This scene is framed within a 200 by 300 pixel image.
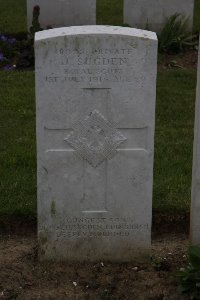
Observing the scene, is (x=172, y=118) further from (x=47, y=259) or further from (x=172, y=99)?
(x=47, y=259)

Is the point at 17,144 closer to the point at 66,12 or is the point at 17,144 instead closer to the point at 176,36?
the point at 176,36

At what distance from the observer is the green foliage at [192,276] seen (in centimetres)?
413

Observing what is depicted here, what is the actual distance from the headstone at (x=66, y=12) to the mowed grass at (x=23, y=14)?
0.58m

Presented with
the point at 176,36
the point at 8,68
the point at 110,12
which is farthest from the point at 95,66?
the point at 110,12

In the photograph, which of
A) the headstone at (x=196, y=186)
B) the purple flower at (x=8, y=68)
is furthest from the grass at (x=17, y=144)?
the headstone at (x=196, y=186)

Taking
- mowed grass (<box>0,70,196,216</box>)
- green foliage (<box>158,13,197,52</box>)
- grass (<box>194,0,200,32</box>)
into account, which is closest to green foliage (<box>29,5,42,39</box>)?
mowed grass (<box>0,70,196,216</box>)

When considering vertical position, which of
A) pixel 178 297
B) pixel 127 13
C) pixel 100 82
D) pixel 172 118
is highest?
pixel 127 13

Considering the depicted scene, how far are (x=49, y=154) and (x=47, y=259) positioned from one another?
0.74m

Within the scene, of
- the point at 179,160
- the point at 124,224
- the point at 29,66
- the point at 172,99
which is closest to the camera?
the point at 124,224

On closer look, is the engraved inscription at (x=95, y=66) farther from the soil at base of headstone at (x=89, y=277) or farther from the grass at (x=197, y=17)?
the grass at (x=197, y=17)

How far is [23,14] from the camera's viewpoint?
41.2 ft

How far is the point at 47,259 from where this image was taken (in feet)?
15.2

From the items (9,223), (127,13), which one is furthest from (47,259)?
(127,13)

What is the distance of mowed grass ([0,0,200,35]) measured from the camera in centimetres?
1125
